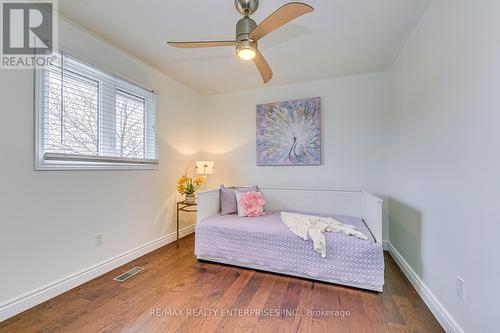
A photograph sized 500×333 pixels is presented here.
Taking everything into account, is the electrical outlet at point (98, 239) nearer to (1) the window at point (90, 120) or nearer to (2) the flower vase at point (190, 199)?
(1) the window at point (90, 120)

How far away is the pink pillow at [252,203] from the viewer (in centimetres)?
271

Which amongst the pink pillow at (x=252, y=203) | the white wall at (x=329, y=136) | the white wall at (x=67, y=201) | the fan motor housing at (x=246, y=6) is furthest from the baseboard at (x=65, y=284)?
the fan motor housing at (x=246, y=6)

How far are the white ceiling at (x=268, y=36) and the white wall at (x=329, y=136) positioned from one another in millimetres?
287

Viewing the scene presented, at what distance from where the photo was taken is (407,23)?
1.92 meters

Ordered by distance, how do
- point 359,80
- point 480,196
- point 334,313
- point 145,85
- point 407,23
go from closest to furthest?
point 480,196
point 334,313
point 407,23
point 145,85
point 359,80

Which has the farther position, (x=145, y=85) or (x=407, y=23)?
(x=145, y=85)

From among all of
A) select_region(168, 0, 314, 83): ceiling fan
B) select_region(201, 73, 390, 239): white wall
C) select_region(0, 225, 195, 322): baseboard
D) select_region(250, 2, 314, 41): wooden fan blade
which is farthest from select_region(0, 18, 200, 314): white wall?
select_region(250, 2, 314, 41): wooden fan blade

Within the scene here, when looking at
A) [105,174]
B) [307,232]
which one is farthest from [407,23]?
[105,174]

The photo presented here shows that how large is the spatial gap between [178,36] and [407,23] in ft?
6.80

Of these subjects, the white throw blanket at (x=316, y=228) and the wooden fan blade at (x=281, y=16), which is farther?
the white throw blanket at (x=316, y=228)

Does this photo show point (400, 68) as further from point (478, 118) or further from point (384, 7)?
point (478, 118)

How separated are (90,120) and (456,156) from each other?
2.94 meters

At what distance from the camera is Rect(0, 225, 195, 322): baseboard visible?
1562 millimetres

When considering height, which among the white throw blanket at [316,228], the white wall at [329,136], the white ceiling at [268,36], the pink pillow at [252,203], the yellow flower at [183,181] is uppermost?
the white ceiling at [268,36]
